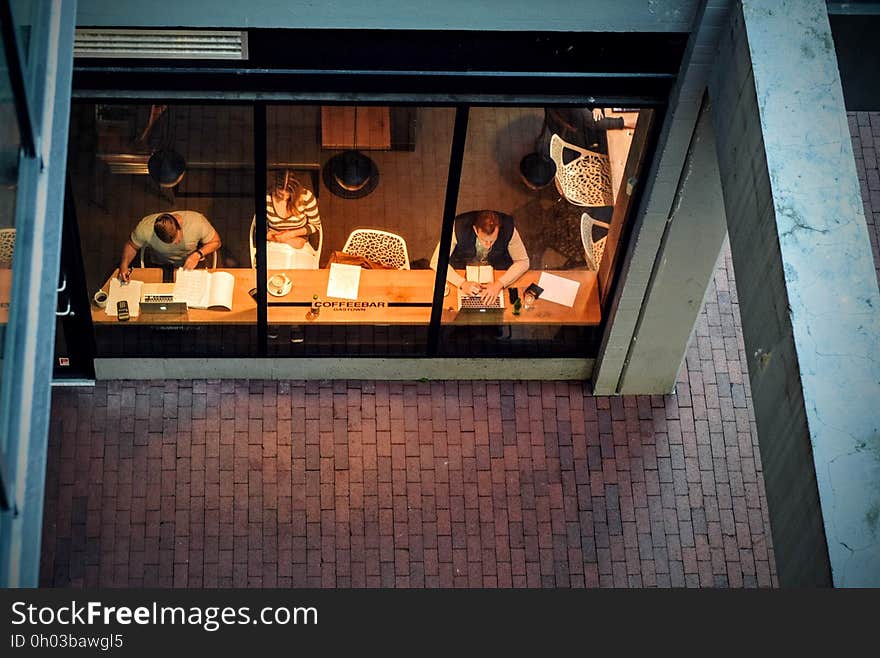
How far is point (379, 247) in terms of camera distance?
932 cm

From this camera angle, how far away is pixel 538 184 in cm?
892

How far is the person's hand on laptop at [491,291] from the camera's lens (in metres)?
9.69

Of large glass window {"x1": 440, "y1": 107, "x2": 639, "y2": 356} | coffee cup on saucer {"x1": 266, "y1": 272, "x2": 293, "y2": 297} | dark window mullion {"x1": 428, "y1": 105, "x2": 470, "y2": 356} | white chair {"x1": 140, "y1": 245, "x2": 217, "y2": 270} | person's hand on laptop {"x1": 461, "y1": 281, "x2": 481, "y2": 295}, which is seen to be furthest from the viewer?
person's hand on laptop {"x1": 461, "y1": 281, "x2": 481, "y2": 295}

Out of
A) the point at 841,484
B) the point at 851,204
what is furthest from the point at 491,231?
the point at 841,484

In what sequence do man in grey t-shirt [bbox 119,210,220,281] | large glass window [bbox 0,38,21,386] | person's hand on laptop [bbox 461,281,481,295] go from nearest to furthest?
large glass window [bbox 0,38,21,386] → man in grey t-shirt [bbox 119,210,220,281] → person's hand on laptop [bbox 461,281,481,295]

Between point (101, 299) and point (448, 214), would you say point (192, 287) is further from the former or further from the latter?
point (448, 214)

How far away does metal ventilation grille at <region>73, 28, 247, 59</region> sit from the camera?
24.5 ft

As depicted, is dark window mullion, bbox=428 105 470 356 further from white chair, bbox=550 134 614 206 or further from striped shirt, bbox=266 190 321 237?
striped shirt, bbox=266 190 321 237

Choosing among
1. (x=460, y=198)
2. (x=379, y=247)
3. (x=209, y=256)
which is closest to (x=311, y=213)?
(x=379, y=247)

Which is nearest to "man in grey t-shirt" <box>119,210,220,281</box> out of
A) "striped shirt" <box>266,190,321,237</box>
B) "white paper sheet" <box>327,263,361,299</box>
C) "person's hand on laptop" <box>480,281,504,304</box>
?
"striped shirt" <box>266,190,321,237</box>

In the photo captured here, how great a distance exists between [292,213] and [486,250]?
5.30 feet

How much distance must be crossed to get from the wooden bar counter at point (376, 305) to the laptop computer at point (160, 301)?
0.16 feet

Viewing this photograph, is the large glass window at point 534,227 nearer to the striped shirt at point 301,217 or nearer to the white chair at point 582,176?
the white chair at point 582,176

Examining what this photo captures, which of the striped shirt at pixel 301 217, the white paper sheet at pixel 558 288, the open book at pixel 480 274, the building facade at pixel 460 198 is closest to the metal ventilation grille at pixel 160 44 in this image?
the building facade at pixel 460 198
